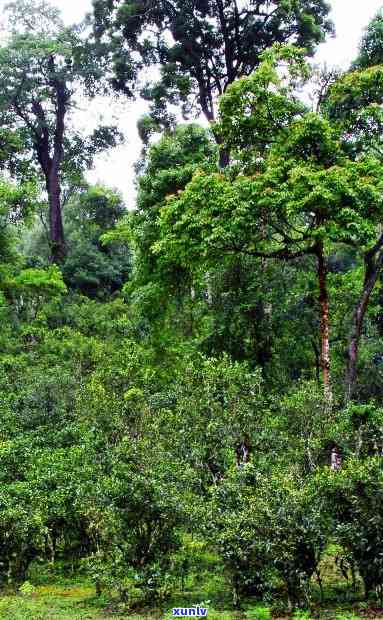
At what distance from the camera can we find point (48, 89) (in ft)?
85.6

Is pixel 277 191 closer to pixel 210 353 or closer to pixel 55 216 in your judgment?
pixel 210 353

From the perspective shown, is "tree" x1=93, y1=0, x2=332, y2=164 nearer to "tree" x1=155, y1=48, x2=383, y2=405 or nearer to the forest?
the forest

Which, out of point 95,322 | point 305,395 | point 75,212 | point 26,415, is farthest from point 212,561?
point 75,212

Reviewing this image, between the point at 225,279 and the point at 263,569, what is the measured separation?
27.3ft

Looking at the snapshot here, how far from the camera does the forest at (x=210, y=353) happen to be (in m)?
6.67

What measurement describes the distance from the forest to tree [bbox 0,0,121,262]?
17cm

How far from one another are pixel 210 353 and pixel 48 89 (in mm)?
17209

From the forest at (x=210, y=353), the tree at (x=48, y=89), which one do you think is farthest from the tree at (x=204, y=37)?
the tree at (x=48, y=89)

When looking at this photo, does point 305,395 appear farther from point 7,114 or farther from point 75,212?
point 75,212

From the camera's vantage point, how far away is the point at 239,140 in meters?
13.1

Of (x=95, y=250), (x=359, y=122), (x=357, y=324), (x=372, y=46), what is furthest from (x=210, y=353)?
(x=95, y=250)

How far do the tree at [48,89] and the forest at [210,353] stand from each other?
0.17m

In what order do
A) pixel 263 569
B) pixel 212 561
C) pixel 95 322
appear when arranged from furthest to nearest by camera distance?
pixel 95 322 → pixel 212 561 → pixel 263 569

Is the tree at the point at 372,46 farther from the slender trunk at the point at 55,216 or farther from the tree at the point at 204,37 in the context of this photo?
the slender trunk at the point at 55,216
